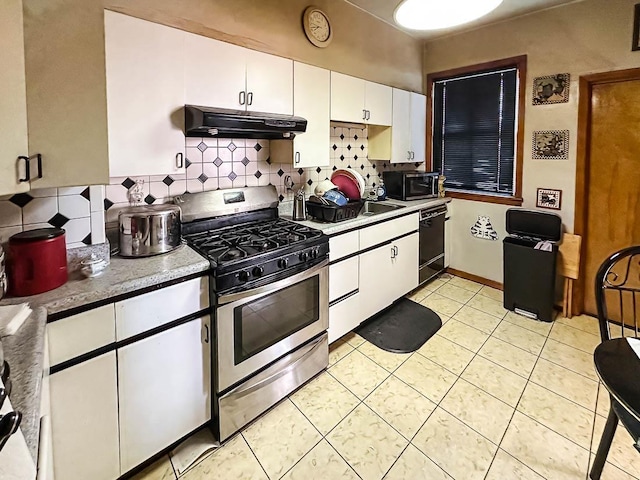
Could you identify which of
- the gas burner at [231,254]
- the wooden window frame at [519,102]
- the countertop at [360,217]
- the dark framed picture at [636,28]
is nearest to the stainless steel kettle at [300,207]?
the countertop at [360,217]

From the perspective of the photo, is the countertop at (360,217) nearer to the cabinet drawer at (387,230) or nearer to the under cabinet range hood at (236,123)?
the cabinet drawer at (387,230)

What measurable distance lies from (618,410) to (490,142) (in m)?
2.88

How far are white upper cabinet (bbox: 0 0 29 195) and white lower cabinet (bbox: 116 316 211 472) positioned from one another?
783 mm

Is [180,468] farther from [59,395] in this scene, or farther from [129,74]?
[129,74]

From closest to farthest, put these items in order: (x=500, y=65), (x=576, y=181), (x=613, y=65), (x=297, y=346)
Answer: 1. (x=297, y=346)
2. (x=613, y=65)
3. (x=576, y=181)
4. (x=500, y=65)

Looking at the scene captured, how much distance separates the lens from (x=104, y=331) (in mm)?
1413

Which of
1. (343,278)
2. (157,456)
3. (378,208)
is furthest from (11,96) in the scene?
(378,208)

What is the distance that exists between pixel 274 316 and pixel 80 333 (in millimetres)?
928

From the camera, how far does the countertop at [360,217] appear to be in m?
2.45

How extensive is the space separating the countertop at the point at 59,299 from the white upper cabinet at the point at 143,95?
19.0 inches

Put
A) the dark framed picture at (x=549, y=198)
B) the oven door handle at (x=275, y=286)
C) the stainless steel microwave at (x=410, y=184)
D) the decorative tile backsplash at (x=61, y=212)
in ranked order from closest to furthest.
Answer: the decorative tile backsplash at (x=61, y=212) < the oven door handle at (x=275, y=286) < the dark framed picture at (x=549, y=198) < the stainless steel microwave at (x=410, y=184)

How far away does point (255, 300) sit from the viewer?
185cm

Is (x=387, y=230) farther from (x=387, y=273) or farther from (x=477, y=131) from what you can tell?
(x=477, y=131)

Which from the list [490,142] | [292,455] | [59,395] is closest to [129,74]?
[59,395]
